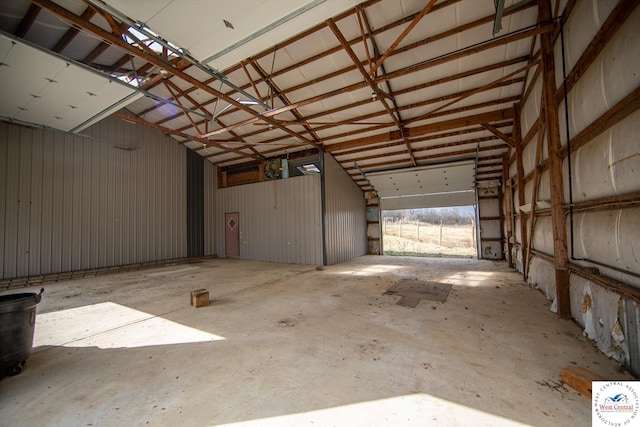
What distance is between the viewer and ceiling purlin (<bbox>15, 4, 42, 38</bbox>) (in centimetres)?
433

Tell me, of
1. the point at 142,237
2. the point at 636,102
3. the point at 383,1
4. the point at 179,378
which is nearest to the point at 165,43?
the point at 383,1

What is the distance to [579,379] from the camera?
1976 mm

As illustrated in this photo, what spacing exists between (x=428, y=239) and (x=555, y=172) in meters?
12.5

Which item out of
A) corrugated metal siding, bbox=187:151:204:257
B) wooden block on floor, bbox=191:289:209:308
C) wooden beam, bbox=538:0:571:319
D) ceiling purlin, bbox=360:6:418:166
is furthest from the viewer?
corrugated metal siding, bbox=187:151:204:257

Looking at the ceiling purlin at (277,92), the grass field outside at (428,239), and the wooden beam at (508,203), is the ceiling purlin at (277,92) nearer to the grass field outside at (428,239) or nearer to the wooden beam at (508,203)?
the wooden beam at (508,203)

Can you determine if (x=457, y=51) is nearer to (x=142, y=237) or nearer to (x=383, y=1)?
(x=383, y=1)

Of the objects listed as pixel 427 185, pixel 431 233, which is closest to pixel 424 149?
pixel 427 185

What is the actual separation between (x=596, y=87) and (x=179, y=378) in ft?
17.4

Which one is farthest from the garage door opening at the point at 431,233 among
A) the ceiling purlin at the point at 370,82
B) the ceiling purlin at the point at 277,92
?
the ceiling purlin at the point at 277,92

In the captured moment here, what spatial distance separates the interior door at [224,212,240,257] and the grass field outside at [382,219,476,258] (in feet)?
22.8

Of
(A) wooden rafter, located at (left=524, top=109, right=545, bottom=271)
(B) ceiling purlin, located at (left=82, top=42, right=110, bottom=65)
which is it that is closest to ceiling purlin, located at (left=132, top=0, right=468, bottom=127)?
(B) ceiling purlin, located at (left=82, top=42, right=110, bottom=65)

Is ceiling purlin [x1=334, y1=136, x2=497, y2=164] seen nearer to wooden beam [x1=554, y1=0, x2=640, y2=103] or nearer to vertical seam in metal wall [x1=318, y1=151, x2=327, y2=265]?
vertical seam in metal wall [x1=318, y1=151, x2=327, y2=265]

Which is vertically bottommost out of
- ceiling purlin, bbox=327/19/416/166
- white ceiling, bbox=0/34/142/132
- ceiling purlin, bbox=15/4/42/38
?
white ceiling, bbox=0/34/142/132

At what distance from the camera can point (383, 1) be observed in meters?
4.25
